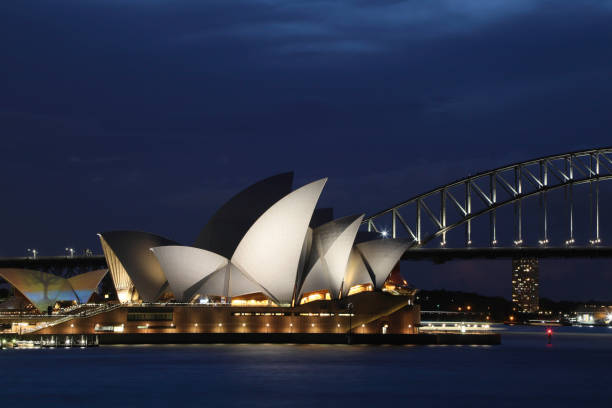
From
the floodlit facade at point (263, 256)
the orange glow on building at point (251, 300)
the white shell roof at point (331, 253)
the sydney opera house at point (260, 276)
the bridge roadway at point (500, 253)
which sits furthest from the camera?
the bridge roadway at point (500, 253)

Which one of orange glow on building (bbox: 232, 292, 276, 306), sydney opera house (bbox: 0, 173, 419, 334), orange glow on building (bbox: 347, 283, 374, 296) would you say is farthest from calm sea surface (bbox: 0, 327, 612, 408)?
orange glow on building (bbox: 347, 283, 374, 296)

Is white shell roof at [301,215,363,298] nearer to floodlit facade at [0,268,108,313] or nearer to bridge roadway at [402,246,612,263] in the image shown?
floodlit facade at [0,268,108,313]

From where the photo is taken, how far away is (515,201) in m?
121

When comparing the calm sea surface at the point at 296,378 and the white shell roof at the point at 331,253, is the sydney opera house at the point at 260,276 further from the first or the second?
the calm sea surface at the point at 296,378

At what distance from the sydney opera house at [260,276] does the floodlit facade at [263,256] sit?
0.08m

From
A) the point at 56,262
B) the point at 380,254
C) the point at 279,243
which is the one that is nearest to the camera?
the point at 279,243

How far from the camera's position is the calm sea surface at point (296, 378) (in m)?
42.3

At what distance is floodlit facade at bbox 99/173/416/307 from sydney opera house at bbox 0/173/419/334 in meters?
0.08

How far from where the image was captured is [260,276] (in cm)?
8162

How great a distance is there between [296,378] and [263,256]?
3001 centimetres

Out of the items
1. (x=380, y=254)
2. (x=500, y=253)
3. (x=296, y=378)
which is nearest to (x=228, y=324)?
(x=380, y=254)

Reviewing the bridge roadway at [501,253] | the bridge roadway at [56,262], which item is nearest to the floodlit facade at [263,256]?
the bridge roadway at [501,253]

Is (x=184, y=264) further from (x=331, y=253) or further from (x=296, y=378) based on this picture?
(x=296, y=378)

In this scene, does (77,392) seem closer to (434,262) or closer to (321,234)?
(321,234)
